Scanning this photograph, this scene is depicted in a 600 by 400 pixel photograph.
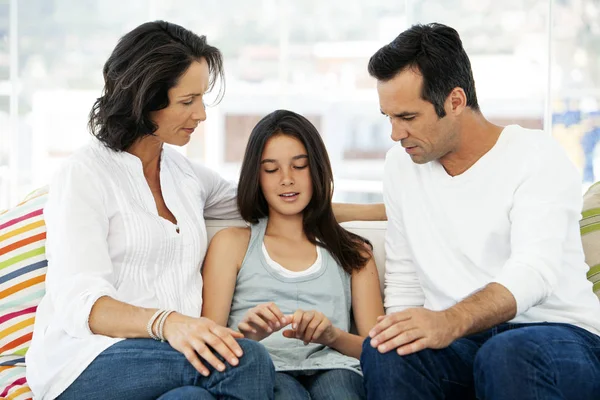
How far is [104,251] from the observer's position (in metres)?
1.82

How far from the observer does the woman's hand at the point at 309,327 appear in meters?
1.85

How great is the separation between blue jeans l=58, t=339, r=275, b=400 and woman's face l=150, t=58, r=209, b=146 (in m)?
0.59

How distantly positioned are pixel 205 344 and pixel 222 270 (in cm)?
56

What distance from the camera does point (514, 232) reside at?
190 cm

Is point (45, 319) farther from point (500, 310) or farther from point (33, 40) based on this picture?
point (33, 40)

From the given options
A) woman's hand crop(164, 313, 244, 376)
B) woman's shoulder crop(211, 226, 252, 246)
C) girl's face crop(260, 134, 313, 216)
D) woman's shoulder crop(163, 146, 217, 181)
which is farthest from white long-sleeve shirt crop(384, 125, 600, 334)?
woman's hand crop(164, 313, 244, 376)

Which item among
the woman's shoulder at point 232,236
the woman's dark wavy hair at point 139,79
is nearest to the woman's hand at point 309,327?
the woman's shoulder at point 232,236

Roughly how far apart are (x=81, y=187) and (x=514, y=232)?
1.00 m

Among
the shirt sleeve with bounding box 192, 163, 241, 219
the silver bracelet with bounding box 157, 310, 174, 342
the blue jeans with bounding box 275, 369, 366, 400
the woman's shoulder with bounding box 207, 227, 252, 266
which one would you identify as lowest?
the blue jeans with bounding box 275, 369, 366, 400

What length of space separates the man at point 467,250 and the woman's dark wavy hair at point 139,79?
51cm

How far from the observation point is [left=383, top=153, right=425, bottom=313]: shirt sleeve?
→ 2.14 m

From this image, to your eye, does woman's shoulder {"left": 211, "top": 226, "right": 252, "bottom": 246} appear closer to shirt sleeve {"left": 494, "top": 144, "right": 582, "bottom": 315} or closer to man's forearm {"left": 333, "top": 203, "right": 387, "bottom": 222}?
man's forearm {"left": 333, "top": 203, "right": 387, "bottom": 222}

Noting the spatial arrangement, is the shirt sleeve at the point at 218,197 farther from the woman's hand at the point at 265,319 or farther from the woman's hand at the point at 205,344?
the woman's hand at the point at 205,344

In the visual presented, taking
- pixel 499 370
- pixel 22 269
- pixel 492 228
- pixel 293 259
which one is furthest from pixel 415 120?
pixel 22 269
